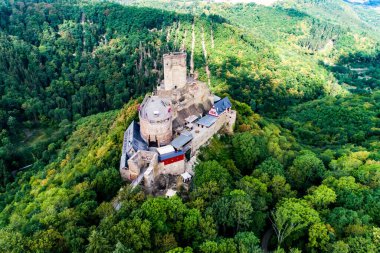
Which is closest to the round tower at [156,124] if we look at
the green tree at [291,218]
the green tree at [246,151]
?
the green tree at [246,151]

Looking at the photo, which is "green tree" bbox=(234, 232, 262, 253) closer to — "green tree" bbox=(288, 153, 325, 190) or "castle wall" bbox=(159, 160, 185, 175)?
"castle wall" bbox=(159, 160, 185, 175)

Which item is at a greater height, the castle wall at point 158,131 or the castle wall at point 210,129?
the castle wall at point 158,131

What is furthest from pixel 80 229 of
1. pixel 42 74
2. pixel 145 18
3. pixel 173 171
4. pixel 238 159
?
pixel 145 18

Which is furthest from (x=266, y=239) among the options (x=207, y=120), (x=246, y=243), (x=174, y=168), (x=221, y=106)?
(x=221, y=106)

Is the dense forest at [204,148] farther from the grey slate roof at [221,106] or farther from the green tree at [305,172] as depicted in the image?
the grey slate roof at [221,106]

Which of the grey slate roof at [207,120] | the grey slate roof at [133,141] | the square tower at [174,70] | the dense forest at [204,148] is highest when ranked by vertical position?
Result: the square tower at [174,70]

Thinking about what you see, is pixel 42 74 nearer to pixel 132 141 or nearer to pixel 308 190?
pixel 132 141

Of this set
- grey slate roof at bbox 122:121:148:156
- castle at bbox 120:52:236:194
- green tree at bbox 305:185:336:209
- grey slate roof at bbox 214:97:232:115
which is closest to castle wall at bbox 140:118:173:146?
castle at bbox 120:52:236:194
